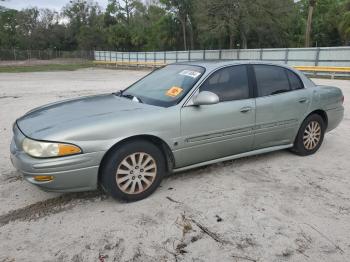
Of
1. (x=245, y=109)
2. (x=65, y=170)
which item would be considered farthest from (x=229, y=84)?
(x=65, y=170)

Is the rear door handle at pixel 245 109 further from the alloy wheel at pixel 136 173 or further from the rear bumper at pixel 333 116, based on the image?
the rear bumper at pixel 333 116

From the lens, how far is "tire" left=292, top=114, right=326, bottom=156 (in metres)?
4.92

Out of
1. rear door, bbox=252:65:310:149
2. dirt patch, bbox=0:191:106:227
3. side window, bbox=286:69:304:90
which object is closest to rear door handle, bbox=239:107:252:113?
rear door, bbox=252:65:310:149

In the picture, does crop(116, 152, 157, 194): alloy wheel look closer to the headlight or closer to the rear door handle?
the headlight

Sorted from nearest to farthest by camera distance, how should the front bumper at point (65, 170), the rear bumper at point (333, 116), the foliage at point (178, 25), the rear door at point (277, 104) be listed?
the front bumper at point (65, 170) < the rear door at point (277, 104) < the rear bumper at point (333, 116) < the foliage at point (178, 25)

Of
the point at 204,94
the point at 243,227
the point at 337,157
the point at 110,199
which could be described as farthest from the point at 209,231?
the point at 337,157

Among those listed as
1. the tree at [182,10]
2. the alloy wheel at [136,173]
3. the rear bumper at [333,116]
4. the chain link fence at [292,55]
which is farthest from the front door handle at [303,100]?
the tree at [182,10]

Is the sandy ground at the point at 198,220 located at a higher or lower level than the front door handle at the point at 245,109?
lower

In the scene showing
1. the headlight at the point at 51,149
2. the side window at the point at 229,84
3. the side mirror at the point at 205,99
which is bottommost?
the headlight at the point at 51,149

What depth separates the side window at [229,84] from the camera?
406 cm

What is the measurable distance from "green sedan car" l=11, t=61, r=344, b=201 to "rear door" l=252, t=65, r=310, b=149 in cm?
1

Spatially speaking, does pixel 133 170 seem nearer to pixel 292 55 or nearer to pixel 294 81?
pixel 294 81

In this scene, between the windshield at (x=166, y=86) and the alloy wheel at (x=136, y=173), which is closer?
the alloy wheel at (x=136, y=173)

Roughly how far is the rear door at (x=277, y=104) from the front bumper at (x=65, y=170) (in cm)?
222
